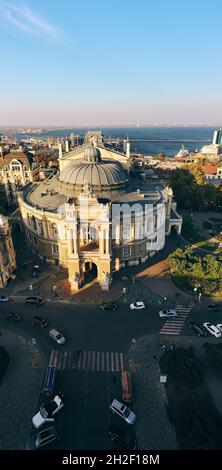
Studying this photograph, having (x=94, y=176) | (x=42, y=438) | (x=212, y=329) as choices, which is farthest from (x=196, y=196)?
(x=42, y=438)

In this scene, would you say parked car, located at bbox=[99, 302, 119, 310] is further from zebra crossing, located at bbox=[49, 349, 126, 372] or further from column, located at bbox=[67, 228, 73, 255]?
column, located at bbox=[67, 228, 73, 255]

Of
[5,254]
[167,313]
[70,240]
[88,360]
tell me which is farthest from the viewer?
[5,254]

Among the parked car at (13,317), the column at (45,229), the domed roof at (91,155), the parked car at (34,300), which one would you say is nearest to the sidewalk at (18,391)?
the parked car at (13,317)

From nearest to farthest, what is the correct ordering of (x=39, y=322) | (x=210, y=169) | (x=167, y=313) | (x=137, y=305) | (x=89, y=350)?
(x=89, y=350), (x=39, y=322), (x=167, y=313), (x=137, y=305), (x=210, y=169)

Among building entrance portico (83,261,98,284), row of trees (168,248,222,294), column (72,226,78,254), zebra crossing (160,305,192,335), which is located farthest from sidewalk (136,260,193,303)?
column (72,226,78,254)

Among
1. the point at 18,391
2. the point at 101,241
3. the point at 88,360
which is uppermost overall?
the point at 101,241

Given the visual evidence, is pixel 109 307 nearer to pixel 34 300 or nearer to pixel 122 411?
pixel 34 300

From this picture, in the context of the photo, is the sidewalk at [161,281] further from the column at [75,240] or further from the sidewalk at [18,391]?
the sidewalk at [18,391]
